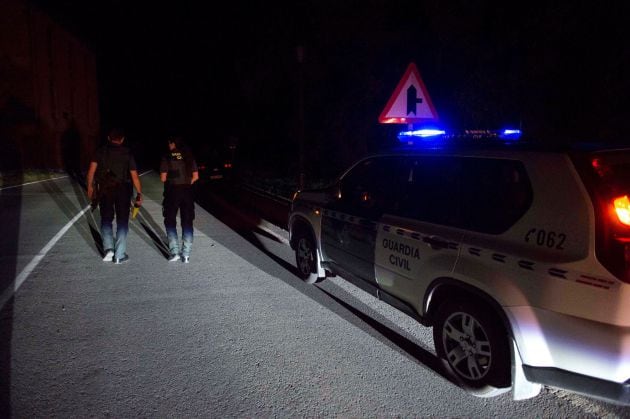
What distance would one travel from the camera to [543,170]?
115 inches

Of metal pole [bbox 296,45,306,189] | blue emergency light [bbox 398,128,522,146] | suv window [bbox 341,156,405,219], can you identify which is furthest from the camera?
metal pole [bbox 296,45,306,189]

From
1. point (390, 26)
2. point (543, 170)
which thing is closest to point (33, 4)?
point (390, 26)

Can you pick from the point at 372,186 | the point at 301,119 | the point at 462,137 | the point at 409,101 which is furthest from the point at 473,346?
the point at 301,119

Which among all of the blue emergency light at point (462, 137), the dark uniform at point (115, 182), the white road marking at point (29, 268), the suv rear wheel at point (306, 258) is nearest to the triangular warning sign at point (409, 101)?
the blue emergency light at point (462, 137)

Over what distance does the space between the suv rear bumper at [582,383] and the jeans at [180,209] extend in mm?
5068

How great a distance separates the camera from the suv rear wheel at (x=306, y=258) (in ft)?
19.2

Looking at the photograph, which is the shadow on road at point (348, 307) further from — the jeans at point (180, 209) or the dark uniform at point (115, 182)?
the dark uniform at point (115, 182)

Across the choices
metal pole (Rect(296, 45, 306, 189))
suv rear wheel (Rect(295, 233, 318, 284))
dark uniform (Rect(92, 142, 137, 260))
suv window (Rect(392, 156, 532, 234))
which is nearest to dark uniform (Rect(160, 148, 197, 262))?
dark uniform (Rect(92, 142, 137, 260))

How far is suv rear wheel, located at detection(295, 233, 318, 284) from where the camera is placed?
586 centimetres

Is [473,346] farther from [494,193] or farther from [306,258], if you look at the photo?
[306,258]

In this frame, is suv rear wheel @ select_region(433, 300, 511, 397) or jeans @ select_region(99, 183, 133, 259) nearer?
suv rear wheel @ select_region(433, 300, 511, 397)

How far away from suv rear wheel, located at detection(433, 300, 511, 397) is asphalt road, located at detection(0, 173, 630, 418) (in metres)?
0.12

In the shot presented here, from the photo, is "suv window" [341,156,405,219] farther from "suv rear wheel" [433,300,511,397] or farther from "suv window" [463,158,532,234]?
"suv rear wheel" [433,300,511,397]

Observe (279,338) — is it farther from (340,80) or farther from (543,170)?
(340,80)
